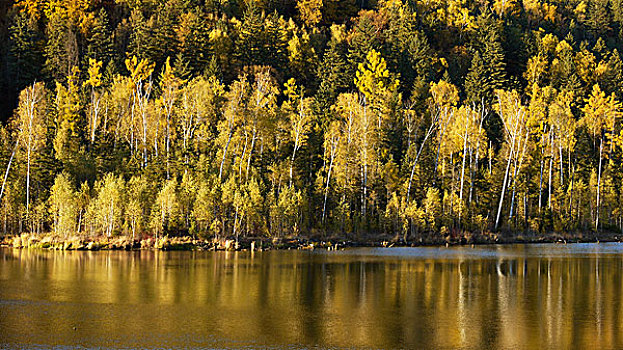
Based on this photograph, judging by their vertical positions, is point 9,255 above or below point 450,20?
below

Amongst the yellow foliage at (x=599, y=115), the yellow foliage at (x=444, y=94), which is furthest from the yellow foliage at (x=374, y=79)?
the yellow foliage at (x=599, y=115)

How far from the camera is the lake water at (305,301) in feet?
90.9

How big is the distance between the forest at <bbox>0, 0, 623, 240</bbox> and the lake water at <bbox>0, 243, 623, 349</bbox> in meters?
11.4

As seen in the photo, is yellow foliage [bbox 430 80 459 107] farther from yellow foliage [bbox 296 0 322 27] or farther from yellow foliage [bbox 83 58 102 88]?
yellow foliage [bbox 83 58 102 88]

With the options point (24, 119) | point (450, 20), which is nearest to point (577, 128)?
point (450, 20)

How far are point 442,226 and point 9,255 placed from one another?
43.9 meters

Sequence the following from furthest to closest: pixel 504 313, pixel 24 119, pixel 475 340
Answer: pixel 24 119, pixel 504 313, pixel 475 340

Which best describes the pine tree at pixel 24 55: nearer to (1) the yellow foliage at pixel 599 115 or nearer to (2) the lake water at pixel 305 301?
(2) the lake water at pixel 305 301

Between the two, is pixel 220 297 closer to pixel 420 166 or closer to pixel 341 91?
pixel 420 166

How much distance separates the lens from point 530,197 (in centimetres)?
8938

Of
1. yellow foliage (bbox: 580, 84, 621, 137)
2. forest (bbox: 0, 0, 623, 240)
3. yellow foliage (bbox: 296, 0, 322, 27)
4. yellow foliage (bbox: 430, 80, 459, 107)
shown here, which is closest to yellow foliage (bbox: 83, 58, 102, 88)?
forest (bbox: 0, 0, 623, 240)

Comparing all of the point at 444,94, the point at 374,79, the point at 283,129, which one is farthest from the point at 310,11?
the point at 283,129

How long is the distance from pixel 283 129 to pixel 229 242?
20.7 meters

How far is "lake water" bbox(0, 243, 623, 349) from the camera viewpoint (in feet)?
90.9
